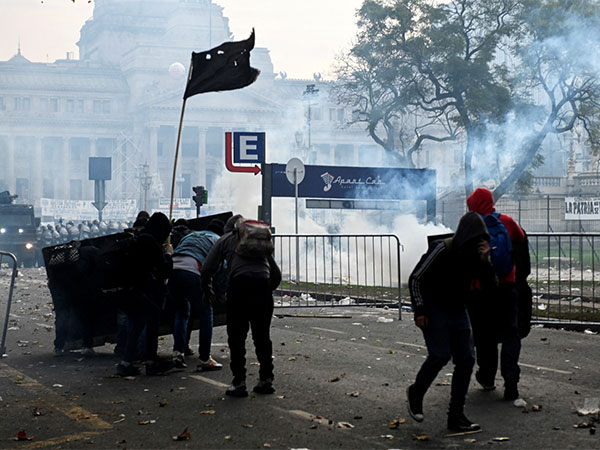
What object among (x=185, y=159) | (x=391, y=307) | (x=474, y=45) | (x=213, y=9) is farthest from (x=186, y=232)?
(x=213, y=9)

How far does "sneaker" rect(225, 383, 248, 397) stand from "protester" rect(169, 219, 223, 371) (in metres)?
1.35

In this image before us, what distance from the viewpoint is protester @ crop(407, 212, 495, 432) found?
6133 mm

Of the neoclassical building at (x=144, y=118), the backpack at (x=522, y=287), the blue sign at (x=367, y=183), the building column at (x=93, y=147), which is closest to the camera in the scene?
the backpack at (x=522, y=287)

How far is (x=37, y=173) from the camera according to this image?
87625 mm

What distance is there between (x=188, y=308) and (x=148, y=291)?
1.93 feet

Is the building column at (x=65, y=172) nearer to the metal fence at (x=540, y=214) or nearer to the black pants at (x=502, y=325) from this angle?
the metal fence at (x=540, y=214)

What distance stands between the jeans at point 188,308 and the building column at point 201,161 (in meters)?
78.3

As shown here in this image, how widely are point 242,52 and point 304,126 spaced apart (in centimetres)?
6956

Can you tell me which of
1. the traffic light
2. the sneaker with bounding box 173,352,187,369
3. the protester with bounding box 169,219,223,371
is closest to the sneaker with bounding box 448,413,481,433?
the protester with bounding box 169,219,223,371

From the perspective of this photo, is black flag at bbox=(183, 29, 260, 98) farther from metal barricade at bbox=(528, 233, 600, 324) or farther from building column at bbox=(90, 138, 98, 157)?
building column at bbox=(90, 138, 98, 157)

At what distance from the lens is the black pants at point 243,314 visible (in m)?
7.36

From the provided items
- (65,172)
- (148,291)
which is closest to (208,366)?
(148,291)

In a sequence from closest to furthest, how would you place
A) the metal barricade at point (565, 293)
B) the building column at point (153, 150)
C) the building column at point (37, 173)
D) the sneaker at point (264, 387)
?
1. the sneaker at point (264, 387)
2. the metal barricade at point (565, 293)
3. the building column at point (37, 173)
4. the building column at point (153, 150)

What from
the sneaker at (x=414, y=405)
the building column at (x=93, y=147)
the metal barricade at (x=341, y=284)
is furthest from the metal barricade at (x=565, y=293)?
the building column at (x=93, y=147)
